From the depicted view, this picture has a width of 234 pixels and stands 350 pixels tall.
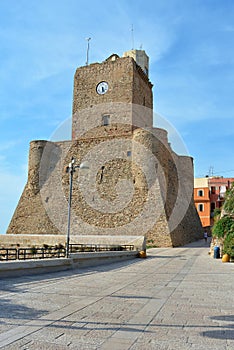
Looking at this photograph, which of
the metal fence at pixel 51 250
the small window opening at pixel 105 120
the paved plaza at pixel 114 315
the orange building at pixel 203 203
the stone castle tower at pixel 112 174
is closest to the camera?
the paved plaza at pixel 114 315

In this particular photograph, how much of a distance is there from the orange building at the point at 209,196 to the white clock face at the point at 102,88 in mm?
18126

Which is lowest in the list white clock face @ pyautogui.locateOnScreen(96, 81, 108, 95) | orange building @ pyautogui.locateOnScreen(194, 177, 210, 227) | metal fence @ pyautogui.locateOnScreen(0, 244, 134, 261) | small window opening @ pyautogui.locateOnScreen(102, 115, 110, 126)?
metal fence @ pyautogui.locateOnScreen(0, 244, 134, 261)

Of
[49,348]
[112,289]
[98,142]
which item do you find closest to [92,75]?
[98,142]

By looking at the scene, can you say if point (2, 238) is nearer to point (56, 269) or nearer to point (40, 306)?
point (56, 269)

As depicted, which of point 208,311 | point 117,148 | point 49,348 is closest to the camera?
point 49,348

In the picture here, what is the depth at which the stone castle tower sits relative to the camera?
24.5 meters

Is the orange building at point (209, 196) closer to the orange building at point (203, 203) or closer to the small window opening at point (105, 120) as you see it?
the orange building at point (203, 203)

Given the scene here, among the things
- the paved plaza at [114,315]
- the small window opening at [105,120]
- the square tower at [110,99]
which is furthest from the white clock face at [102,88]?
the paved plaza at [114,315]

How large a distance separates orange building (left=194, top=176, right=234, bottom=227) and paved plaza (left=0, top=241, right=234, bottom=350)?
33.5 meters

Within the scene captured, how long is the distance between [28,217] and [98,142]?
850 centimetres

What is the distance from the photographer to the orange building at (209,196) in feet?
133

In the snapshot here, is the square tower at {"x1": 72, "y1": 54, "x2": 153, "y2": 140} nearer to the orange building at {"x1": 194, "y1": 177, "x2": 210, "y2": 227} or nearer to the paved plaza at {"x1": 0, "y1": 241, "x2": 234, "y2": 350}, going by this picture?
the orange building at {"x1": 194, "y1": 177, "x2": 210, "y2": 227}

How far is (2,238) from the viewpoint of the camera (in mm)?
24141

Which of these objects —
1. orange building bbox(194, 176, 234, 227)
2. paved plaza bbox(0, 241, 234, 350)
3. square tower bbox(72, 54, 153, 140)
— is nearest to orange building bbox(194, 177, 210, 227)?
orange building bbox(194, 176, 234, 227)
